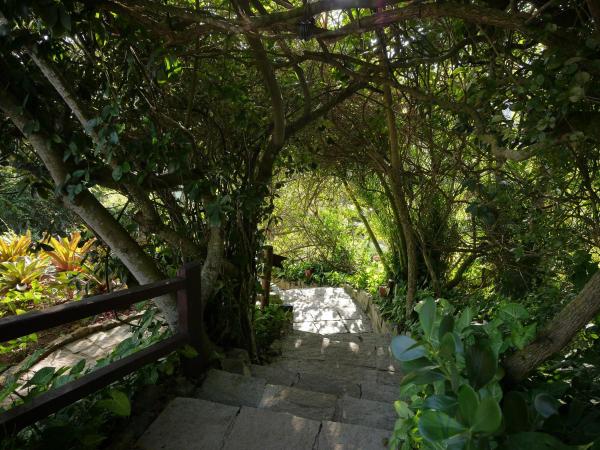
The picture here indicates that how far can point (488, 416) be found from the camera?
2.62ft

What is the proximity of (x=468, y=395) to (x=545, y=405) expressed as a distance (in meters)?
0.34

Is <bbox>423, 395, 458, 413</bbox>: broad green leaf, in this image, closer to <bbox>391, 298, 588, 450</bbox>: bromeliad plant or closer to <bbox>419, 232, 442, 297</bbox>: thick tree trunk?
<bbox>391, 298, 588, 450</bbox>: bromeliad plant

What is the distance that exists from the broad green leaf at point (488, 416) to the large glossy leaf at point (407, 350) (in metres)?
0.32

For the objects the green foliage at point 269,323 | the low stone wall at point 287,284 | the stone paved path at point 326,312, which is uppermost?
the green foliage at point 269,323

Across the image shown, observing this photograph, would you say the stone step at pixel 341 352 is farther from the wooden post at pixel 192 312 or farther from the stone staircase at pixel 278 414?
the wooden post at pixel 192 312

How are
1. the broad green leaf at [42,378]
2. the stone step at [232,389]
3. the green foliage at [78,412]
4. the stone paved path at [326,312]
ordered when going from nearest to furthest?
1. the green foliage at [78,412]
2. the broad green leaf at [42,378]
3. the stone step at [232,389]
4. the stone paved path at [326,312]

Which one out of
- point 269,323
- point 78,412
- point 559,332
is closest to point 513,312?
point 559,332

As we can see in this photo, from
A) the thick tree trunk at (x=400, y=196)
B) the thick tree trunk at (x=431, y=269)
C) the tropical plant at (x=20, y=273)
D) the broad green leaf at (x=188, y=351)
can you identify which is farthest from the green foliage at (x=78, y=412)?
the tropical plant at (x=20, y=273)

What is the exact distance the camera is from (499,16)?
1.44m

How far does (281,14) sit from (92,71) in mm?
1440

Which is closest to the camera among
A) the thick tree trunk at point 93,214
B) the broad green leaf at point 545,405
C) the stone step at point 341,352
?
the broad green leaf at point 545,405

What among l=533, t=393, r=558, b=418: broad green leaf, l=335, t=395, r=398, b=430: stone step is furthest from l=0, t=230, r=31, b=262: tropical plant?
l=533, t=393, r=558, b=418: broad green leaf

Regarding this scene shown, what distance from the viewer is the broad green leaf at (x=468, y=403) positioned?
84cm

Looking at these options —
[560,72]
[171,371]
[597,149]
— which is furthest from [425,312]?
[597,149]
